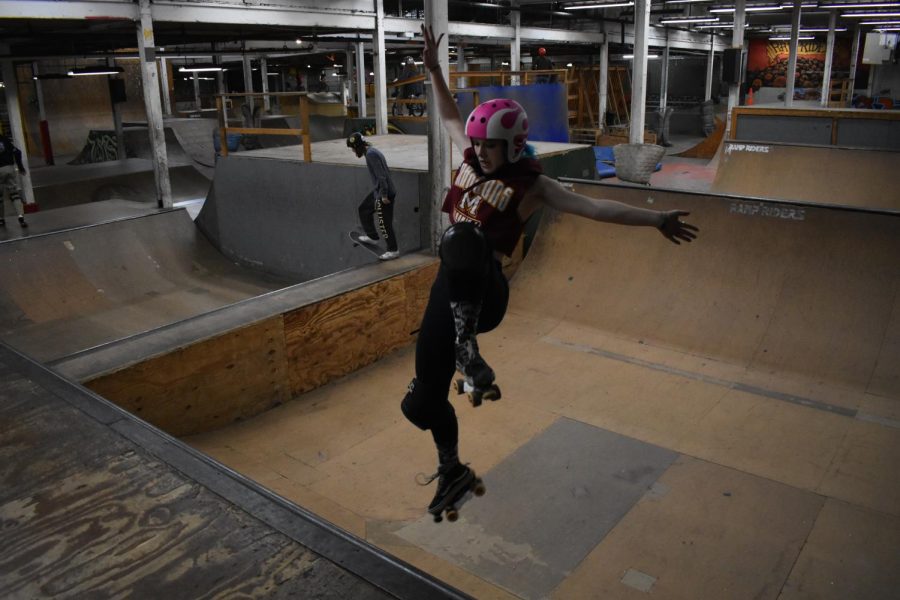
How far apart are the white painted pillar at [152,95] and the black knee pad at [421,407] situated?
30.8 feet

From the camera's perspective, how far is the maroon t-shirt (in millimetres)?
2797

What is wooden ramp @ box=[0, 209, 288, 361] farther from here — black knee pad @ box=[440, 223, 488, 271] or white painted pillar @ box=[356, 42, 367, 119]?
white painted pillar @ box=[356, 42, 367, 119]

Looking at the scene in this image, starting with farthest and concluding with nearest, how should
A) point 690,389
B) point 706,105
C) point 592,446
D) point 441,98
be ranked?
point 706,105 < point 690,389 < point 592,446 < point 441,98

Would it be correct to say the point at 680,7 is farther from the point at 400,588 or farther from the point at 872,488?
the point at 400,588

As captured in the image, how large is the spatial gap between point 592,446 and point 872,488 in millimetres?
1709

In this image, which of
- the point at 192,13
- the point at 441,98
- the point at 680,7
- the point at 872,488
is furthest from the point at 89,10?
the point at 680,7

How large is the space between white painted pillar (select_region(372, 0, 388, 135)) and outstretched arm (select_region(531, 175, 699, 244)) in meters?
12.8

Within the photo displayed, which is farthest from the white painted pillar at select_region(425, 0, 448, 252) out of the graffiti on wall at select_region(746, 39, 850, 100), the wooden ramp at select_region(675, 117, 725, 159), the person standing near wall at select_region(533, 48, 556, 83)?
the graffiti on wall at select_region(746, 39, 850, 100)

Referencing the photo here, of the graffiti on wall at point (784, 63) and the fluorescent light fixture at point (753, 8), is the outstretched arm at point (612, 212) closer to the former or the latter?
the fluorescent light fixture at point (753, 8)

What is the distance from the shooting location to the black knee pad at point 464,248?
2559 mm

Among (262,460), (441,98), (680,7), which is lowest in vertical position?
(262,460)

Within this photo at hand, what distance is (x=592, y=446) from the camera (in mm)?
4832

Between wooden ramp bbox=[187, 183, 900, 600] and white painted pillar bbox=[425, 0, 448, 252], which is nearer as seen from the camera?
wooden ramp bbox=[187, 183, 900, 600]

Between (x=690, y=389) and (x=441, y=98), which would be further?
(x=690, y=389)
